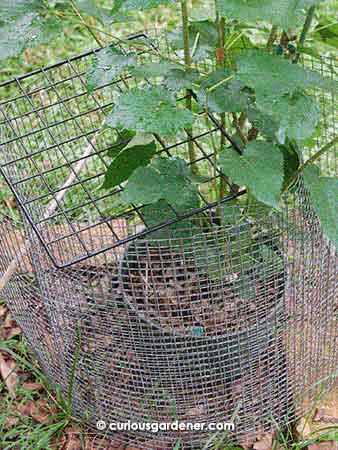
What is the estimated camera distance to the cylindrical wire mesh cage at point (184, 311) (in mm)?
1188

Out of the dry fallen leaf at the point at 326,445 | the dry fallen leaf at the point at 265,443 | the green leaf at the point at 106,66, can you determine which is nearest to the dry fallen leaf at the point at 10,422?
the dry fallen leaf at the point at 265,443

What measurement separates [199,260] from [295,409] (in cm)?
51

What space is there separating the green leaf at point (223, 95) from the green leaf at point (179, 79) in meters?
0.02

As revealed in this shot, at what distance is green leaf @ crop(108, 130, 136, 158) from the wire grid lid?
1 cm

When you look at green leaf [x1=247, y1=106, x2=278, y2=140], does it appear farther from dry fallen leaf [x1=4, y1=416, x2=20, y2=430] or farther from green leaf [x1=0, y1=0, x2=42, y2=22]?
dry fallen leaf [x1=4, y1=416, x2=20, y2=430]

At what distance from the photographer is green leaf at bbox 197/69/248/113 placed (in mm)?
1080

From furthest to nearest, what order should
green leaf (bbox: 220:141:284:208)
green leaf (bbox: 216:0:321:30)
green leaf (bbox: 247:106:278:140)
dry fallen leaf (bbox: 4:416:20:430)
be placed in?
dry fallen leaf (bbox: 4:416:20:430) < green leaf (bbox: 247:106:278:140) < green leaf (bbox: 220:141:284:208) < green leaf (bbox: 216:0:321:30)

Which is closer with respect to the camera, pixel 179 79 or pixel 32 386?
pixel 179 79

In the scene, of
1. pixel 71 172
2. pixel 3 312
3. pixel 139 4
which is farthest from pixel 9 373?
pixel 139 4

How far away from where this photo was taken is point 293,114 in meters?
0.96

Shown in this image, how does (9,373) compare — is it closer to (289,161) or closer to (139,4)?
(289,161)

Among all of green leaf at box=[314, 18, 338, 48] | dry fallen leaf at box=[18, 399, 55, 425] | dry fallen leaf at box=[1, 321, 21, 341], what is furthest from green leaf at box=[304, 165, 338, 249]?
dry fallen leaf at box=[1, 321, 21, 341]

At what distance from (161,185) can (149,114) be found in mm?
162

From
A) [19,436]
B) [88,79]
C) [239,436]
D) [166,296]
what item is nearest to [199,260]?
[166,296]
